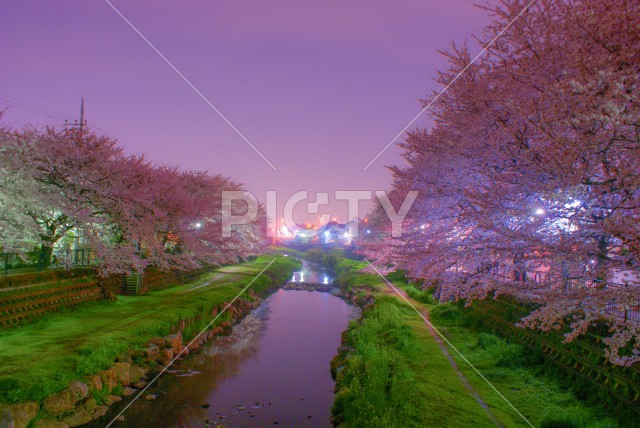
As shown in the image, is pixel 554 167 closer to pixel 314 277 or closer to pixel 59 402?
pixel 59 402

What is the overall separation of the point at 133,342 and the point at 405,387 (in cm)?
1096

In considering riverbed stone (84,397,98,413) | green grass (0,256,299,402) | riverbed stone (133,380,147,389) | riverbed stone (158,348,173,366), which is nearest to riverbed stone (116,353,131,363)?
green grass (0,256,299,402)

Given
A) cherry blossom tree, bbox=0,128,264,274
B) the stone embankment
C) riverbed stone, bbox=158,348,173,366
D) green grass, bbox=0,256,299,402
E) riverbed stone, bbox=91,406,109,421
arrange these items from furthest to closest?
1. cherry blossom tree, bbox=0,128,264,274
2. riverbed stone, bbox=158,348,173,366
3. riverbed stone, bbox=91,406,109,421
4. green grass, bbox=0,256,299,402
5. the stone embankment

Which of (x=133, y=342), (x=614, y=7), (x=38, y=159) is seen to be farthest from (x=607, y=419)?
(x=38, y=159)

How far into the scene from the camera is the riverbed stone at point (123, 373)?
44.9ft

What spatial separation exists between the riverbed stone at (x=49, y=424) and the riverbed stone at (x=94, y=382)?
139 centimetres

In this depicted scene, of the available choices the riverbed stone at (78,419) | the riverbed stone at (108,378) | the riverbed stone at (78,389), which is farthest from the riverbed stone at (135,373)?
the riverbed stone at (78,419)

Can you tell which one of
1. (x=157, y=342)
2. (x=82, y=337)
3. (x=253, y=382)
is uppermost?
(x=82, y=337)

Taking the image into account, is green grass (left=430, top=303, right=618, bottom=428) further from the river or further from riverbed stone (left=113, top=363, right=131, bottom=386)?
riverbed stone (left=113, top=363, right=131, bottom=386)

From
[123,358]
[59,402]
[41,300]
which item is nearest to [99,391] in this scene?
[59,402]

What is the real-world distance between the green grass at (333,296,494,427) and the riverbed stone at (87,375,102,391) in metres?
7.67

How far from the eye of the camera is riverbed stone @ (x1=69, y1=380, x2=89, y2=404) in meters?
11.5

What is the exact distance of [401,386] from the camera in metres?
11.5

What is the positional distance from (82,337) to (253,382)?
6904 millimetres
